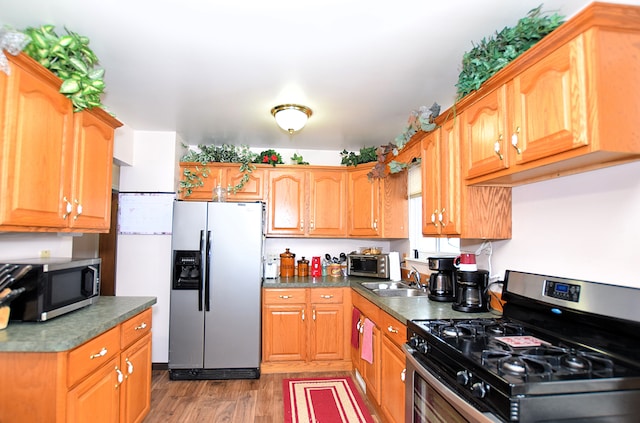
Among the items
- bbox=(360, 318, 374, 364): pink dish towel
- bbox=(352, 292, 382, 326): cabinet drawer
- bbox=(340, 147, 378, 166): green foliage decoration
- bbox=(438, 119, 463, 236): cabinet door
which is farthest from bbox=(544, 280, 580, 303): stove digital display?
bbox=(340, 147, 378, 166): green foliage decoration

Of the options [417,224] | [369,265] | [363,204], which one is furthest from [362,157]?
[369,265]

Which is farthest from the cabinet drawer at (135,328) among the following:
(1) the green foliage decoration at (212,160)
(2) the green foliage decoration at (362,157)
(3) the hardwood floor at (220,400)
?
(2) the green foliage decoration at (362,157)

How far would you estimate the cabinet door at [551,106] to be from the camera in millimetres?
1202

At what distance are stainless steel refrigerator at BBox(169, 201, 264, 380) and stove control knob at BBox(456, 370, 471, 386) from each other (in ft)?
7.61

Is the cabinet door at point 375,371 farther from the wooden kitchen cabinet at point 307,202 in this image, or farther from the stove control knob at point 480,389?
the wooden kitchen cabinet at point 307,202

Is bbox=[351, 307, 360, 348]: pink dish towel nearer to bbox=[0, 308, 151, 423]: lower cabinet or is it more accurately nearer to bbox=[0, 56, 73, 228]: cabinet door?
bbox=[0, 308, 151, 423]: lower cabinet

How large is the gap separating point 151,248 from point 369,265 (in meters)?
2.32

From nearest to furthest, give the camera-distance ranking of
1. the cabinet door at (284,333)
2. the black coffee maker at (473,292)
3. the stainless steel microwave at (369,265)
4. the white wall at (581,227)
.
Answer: the white wall at (581,227), the black coffee maker at (473,292), the cabinet door at (284,333), the stainless steel microwave at (369,265)

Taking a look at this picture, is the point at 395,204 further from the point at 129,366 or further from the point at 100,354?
the point at 100,354

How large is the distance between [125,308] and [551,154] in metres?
2.39

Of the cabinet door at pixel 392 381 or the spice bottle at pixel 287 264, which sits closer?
the cabinet door at pixel 392 381

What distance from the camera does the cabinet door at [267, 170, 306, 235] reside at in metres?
3.89

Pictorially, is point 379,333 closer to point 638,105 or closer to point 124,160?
point 638,105

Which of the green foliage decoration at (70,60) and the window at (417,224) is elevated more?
the green foliage decoration at (70,60)
